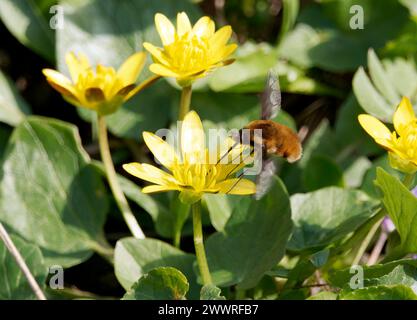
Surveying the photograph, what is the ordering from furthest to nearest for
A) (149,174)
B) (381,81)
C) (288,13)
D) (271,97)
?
(288,13), (381,81), (149,174), (271,97)

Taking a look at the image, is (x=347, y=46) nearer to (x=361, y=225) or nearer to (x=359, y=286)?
(x=361, y=225)

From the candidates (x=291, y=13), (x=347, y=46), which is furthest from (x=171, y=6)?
(x=347, y=46)

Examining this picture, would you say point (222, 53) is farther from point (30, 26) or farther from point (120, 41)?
point (30, 26)

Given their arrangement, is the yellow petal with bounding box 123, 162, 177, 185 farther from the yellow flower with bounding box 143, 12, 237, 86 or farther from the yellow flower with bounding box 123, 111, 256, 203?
the yellow flower with bounding box 143, 12, 237, 86

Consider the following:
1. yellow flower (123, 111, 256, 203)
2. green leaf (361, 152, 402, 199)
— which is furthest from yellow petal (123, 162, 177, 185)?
green leaf (361, 152, 402, 199)

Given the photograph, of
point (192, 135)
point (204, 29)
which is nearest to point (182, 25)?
point (204, 29)

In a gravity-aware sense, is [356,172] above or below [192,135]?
below

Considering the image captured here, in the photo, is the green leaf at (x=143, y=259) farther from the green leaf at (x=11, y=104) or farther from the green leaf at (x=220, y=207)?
the green leaf at (x=11, y=104)
